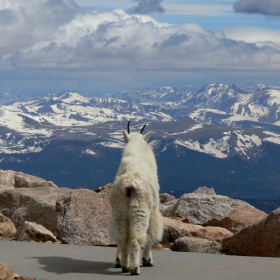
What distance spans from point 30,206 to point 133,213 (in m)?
8.34

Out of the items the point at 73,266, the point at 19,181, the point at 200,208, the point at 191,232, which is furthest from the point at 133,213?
the point at 19,181

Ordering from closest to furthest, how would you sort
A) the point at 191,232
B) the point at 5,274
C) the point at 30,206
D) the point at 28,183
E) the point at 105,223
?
the point at 5,274
the point at 105,223
the point at 191,232
the point at 30,206
the point at 28,183

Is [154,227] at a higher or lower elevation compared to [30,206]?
higher

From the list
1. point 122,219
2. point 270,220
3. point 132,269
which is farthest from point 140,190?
point 270,220

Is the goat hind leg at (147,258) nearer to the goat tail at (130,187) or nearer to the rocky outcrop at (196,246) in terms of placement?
the goat tail at (130,187)

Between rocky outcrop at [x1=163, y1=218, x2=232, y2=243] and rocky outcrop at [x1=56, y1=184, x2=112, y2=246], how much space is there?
181cm

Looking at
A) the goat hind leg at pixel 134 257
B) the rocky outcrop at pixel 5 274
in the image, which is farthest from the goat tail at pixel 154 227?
the rocky outcrop at pixel 5 274

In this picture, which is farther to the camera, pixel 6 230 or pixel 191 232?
pixel 6 230

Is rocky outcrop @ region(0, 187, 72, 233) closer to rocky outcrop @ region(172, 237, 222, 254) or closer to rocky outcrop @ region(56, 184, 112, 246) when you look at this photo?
rocky outcrop @ region(56, 184, 112, 246)

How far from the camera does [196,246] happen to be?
1408 cm

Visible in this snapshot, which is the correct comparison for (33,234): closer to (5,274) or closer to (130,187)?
(130,187)

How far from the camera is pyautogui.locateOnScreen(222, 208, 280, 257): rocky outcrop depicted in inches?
545

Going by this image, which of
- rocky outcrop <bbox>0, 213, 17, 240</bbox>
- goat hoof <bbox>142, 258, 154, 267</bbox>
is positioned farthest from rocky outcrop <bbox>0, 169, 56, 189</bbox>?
goat hoof <bbox>142, 258, 154, 267</bbox>

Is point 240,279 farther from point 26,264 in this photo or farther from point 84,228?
point 84,228
